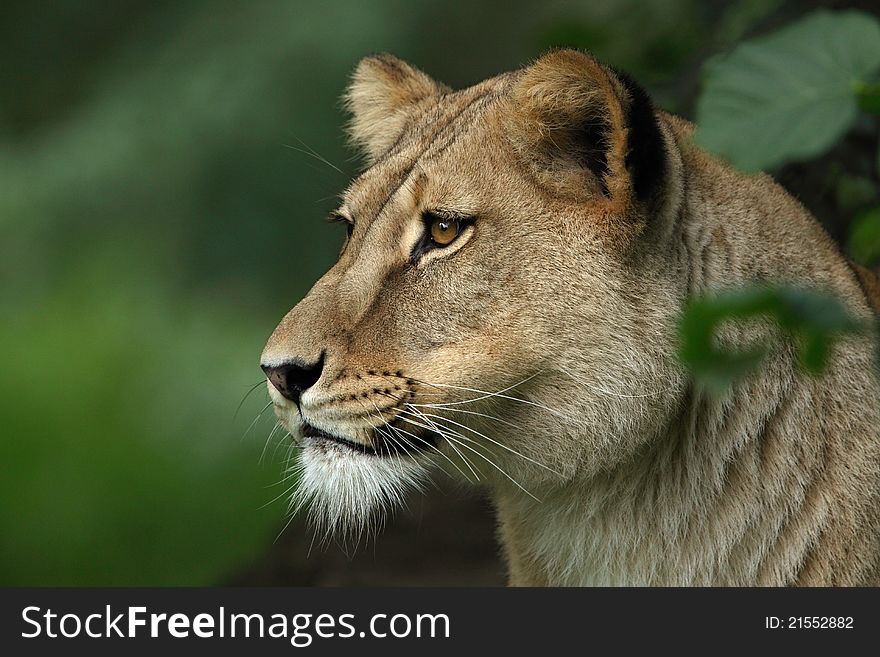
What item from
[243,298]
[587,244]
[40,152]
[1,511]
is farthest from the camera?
[1,511]

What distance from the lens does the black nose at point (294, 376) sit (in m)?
3.35

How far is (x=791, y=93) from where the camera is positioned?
1622 millimetres

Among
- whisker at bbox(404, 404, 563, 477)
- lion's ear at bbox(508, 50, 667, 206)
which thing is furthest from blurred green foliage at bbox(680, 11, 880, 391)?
whisker at bbox(404, 404, 563, 477)

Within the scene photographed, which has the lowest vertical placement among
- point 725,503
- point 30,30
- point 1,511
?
point 725,503

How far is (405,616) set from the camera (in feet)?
11.5

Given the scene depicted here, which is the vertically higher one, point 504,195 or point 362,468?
point 504,195

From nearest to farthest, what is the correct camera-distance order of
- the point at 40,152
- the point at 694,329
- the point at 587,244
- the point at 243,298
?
the point at 694,329 < the point at 587,244 < the point at 40,152 < the point at 243,298

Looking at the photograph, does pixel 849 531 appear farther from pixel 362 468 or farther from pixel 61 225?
pixel 61 225

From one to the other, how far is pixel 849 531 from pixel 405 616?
1324mm

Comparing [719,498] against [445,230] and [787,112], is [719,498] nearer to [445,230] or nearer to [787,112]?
[445,230]

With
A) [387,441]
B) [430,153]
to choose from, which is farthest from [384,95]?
[387,441]

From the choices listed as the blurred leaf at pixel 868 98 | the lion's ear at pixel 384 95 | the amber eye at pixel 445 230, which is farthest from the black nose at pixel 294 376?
the blurred leaf at pixel 868 98

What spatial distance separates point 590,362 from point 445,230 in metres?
0.59

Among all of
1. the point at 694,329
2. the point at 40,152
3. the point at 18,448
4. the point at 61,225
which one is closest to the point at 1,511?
the point at 18,448
